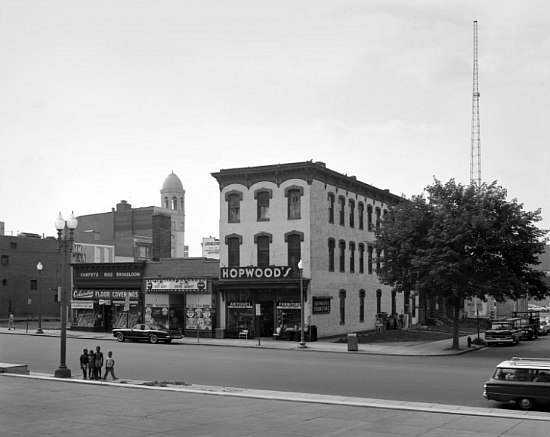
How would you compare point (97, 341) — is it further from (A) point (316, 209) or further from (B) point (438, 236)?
(B) point (438, 236)

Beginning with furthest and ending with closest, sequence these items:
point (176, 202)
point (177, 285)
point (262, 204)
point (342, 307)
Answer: point (176, 202) → point (342, 307) → point (177, 285) → point (262, 204)

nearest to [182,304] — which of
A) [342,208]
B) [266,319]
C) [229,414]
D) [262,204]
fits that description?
[266,319]

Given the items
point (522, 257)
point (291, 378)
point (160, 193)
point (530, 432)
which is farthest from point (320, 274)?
point (160, 193)

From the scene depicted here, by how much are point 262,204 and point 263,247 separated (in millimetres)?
3323

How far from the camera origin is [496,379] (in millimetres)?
20281

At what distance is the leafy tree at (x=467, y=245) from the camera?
4059 cm

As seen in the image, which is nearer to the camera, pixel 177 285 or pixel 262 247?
pixel 262 247

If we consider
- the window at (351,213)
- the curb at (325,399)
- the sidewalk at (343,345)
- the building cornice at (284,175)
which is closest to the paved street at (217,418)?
the curb at (325,399)

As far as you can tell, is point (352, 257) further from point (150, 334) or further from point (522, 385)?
point (522, 385)

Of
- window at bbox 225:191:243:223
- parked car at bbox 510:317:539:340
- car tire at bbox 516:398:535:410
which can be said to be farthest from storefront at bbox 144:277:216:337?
car tire at bbox 516:398:535:410

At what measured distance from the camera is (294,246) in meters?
51.1

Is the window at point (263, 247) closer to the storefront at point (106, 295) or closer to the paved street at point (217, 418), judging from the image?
the storefront at point (106, 295)

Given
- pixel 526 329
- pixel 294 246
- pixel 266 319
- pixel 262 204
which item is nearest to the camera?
pixel 294 246

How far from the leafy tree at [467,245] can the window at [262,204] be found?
11.5 meters
